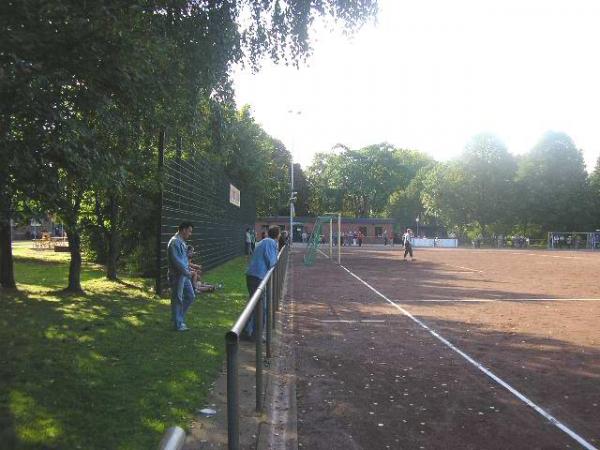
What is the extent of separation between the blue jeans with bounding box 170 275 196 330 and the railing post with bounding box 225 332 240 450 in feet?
16.9

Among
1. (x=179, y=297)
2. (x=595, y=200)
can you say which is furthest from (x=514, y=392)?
(x=595, y=200)

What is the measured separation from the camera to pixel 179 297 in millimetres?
8164

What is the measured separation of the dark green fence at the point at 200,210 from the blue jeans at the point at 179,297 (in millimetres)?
3379

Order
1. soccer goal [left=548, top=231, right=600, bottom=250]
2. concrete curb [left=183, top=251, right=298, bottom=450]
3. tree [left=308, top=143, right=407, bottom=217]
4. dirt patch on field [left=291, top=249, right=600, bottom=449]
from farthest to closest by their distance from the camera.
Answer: tree [left=308, top=143, right=407, bottom=217] < soccer goal [left=548, top=231, right=600, bottom=250] < dirt patch on field [left=291, top=249, right=600, bottom=449] < concrete curb [left=183, top=251, right=298, bottom=450]

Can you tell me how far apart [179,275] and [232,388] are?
211 inches

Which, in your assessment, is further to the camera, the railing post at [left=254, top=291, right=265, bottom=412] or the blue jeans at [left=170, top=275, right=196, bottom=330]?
the blue jeans at [left=170, top=275, right=196, bottom=330]

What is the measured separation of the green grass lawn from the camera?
4.22 m

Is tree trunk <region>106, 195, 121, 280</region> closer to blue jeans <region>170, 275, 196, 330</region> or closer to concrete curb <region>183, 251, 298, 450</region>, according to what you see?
blue jeans <region>170, 275, 196, 330</region>

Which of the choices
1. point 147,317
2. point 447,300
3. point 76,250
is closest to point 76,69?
point 147,317

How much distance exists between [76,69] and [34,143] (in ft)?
3.57

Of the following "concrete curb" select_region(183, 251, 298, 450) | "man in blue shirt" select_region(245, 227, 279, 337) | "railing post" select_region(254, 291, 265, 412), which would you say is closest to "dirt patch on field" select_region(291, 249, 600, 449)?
"concrete curb" select_region(183, 251, 298, 450)

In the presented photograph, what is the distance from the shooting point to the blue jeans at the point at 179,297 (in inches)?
322

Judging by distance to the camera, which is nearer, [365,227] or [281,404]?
[281,404]

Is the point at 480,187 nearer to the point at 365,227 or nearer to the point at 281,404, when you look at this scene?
the point at 365,227
